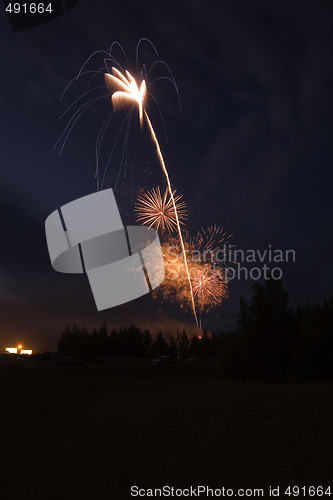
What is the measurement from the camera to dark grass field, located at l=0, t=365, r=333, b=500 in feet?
37.6

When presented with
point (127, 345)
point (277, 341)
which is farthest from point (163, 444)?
point (127, 345)

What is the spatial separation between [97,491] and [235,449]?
15.6 ft

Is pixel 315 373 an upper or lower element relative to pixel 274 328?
lower

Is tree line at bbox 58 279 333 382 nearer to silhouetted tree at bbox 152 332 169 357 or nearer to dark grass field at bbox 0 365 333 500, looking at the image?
dark grass field at bbox 0 365 333 500

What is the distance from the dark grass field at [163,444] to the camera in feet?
37.6

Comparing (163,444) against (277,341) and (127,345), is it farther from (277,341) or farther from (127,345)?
(127,345)

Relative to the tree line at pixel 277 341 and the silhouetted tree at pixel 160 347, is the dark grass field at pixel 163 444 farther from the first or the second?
the silhouetted tree at pixel 160 347

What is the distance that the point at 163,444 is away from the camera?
14.5 m

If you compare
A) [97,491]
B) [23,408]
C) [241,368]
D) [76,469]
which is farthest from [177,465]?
[241,368]

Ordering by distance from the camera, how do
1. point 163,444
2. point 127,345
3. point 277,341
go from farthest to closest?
point 127,345
point 277,341
point 163,444

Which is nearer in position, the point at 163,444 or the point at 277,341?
the point at 163,444

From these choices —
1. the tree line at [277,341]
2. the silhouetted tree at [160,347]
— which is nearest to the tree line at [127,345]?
the silhouetted tree at [160,347]

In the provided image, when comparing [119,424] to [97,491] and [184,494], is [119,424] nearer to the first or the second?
[97,491]

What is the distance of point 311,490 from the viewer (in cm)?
1002
